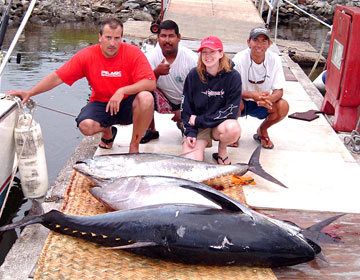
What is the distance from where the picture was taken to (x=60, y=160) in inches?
259

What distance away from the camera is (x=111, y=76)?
14.4 feet

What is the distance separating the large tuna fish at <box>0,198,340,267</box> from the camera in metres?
2.71

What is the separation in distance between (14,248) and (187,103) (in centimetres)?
211

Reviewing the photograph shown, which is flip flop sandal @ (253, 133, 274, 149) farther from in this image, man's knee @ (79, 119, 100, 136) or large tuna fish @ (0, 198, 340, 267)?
large tuna fish @ (0, 198, 340, 267)

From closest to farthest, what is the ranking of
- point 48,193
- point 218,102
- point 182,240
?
point 182,240 → point 48,193 → point 218,102

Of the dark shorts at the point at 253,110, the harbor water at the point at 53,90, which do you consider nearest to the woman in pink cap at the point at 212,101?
the dark shorts at the point at 253,110

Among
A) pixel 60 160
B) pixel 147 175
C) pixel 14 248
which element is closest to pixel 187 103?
pixel 147 175

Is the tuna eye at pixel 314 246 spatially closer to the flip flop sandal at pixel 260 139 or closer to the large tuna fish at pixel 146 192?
the large tuna fish at pixel 146 192

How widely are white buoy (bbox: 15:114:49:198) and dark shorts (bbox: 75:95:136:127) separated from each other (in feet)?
1.76

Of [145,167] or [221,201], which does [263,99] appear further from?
[221,201]

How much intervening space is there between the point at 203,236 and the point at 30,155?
200 cm

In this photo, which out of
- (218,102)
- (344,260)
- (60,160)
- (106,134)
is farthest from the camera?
(60,160)

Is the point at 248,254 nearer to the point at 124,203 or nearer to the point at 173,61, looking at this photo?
the point at 124,203

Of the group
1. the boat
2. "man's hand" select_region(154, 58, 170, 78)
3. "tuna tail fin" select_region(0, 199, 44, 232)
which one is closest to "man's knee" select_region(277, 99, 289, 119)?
"man's hand" select_region(154, 58, 170, 78)
